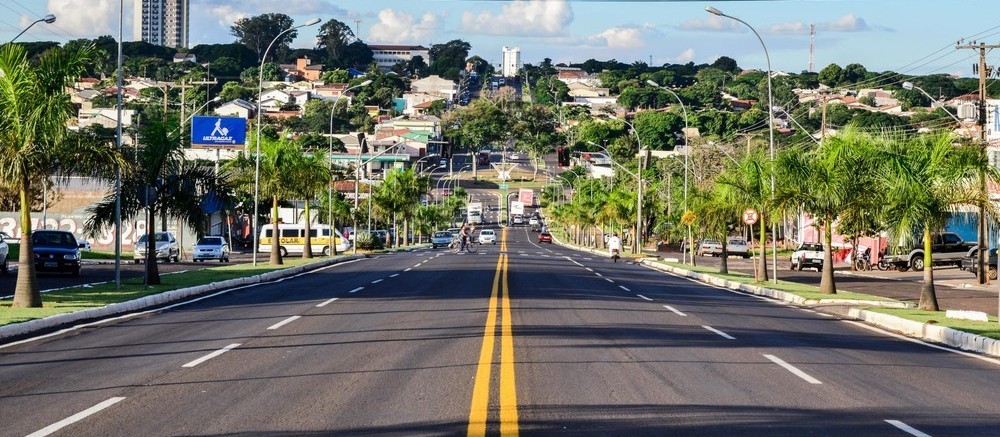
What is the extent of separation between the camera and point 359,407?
1131 cm

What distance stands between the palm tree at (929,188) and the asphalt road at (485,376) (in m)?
3.89

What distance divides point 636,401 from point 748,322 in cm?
1175

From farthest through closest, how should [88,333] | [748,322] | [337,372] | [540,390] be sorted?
[748,322] < [88,333] < [337,372] < [540,390]

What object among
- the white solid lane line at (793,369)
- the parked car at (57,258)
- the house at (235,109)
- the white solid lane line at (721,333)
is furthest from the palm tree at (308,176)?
the house at (235,109)

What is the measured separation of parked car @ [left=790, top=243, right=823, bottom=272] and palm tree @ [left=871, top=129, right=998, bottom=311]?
97.5ft

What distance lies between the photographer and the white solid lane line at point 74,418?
9.95 meters

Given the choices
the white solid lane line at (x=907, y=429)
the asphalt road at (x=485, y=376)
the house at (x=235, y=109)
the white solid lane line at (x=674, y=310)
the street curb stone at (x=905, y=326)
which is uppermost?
the house at (x=235, y=109)

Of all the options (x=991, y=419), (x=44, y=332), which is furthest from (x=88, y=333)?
(x=991, y=419)

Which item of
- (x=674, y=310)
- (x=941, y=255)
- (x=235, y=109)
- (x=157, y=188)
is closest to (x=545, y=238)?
(x=941, y=255)

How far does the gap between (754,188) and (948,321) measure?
17279mm

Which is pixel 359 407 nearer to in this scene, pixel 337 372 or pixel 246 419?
pixel 246 419

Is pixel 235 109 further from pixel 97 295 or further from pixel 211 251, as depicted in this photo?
pixel 97 295

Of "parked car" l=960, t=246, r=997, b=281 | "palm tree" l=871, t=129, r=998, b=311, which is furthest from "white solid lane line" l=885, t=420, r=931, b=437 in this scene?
"parked car" l=960, t=246, r=997, b=281

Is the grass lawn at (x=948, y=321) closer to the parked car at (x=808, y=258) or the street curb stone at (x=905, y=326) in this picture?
the street curb stone at (x=905, y=326)
